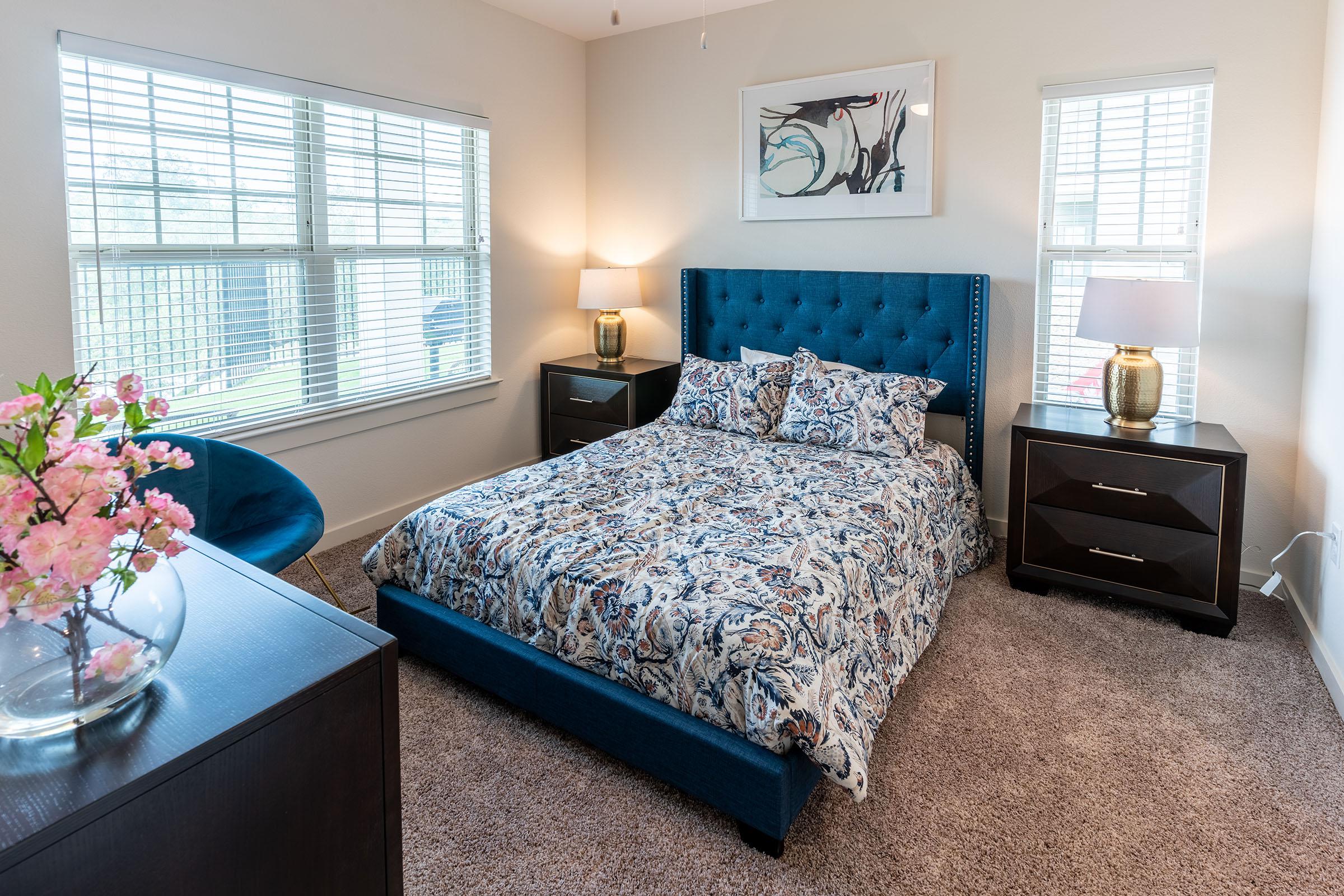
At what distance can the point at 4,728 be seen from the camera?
939 millimetres

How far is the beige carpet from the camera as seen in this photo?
5.71ft

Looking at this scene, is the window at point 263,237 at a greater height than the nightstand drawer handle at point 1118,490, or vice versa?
the window at point 263,237

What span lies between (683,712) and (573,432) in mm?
2704

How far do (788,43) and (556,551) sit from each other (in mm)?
2894

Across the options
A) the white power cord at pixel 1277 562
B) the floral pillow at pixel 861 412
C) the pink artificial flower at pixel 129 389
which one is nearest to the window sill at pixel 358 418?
the floral pillow at pixel 861 412

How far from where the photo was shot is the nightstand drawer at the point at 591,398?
422 centimetres

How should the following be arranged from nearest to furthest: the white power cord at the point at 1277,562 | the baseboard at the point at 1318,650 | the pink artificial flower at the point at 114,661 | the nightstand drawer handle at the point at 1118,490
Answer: the pink artificial flower at the point at 114,661 → the baseboard at the point at 1318,650 → the white power cord at the point at 1277,562 → the nightstand drawer handle at the point at 1118,490

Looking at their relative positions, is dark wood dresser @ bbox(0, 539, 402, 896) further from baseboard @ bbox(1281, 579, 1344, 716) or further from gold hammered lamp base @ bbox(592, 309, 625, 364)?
gold hammered lamp base @ bbox(592, 309, 625, 364)

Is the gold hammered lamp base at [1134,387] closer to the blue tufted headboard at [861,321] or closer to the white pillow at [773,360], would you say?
the blue tufted headboard at [861,321]

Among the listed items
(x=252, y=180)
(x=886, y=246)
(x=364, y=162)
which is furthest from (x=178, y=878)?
(x=886, y=246)

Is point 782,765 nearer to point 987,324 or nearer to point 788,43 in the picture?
point 987,324

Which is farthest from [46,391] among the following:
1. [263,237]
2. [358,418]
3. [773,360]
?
[773,360]

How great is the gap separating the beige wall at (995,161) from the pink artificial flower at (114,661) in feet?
11.1

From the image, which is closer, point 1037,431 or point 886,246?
point 1037,431
